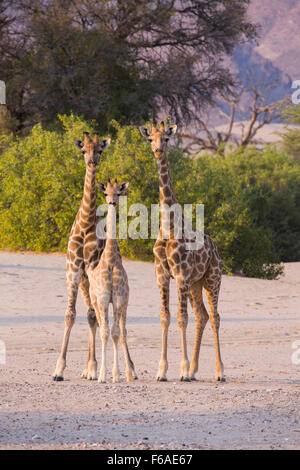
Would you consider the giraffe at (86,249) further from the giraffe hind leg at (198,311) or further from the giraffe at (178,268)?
the giraffe hind leg at (198,311)

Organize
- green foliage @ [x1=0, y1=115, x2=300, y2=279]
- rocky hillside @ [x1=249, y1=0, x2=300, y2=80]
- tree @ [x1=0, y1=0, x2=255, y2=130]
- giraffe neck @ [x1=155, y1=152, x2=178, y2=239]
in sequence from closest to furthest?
giraffe neck @ [x1=155, y1=152, x2=178, y2=239]
green foliage @ [x1=0, y1=115, x2=300, y2=279]
tree @ [x1=0, y1=0, x2=255, y2=130]
rocky hillside @ [x1=249, y1=0, x2=300, y2=80]

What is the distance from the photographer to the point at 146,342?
1153cm

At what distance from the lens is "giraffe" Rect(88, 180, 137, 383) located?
8.29 metres

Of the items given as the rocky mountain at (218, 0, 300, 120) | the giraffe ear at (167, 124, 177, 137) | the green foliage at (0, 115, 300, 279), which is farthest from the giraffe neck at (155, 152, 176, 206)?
the rocky mountain at (218, 0, 300, 120)

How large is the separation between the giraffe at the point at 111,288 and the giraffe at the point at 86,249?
32 cm

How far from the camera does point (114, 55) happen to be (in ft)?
90.4

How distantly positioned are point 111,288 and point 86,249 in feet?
2.16

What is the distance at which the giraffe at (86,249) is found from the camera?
8.73m

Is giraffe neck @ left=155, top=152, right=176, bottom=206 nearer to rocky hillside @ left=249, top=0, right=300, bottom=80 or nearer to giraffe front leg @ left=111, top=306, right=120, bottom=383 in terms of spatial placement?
giraffe front leg @ left=111, top=306, right=120, bottom=383

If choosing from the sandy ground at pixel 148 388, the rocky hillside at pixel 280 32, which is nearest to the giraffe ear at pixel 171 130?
the sandy ground at pixel 148 388

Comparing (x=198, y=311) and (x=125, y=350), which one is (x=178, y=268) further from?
(x=125, y=350)

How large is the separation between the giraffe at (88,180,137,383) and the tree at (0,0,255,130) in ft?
58.0

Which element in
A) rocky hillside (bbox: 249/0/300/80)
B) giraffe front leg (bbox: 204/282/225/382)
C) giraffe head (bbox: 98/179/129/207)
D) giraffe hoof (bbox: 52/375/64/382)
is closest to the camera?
giraffe head (bbox: 98/179/129/207)
